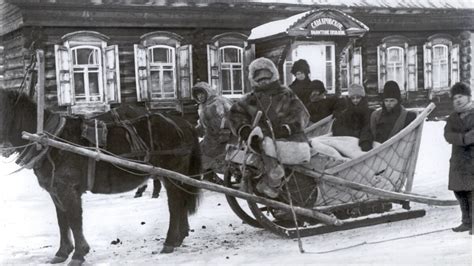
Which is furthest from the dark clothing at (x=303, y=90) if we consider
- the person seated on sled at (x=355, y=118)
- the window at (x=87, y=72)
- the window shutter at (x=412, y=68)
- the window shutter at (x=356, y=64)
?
the window shutter at (x=412, y=68)

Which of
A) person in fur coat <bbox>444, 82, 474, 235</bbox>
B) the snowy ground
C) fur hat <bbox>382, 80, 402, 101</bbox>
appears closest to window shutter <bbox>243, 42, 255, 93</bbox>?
the snowy ground

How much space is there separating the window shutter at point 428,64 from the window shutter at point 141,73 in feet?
20.7

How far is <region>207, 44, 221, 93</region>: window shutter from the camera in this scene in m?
10.0

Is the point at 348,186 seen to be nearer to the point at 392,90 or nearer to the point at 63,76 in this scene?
the point at 392,90

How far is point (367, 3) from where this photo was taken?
9500mm

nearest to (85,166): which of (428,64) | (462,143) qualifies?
(462,143)

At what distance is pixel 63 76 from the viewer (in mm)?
8219

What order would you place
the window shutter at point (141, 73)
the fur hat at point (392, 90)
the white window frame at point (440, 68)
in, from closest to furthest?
the fur hat at point (392, 90), the window shutter at point (141, 73), the white window frame at point (440, 68)

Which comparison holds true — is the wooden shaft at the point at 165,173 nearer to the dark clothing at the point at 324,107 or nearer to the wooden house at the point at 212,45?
the dark clothing at the point at 324,107

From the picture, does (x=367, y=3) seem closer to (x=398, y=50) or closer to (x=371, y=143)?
(x=398, y=50)

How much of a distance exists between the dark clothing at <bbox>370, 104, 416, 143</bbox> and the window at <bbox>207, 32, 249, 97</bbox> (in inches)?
204

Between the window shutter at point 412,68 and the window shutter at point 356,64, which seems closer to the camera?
the window shutter at point 356,64

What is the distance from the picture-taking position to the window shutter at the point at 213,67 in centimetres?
1001

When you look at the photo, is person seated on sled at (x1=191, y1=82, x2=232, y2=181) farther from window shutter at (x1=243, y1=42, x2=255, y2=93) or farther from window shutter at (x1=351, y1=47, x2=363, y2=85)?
window shutter at (x1=351, y1=47, x2=363, y2=85)
